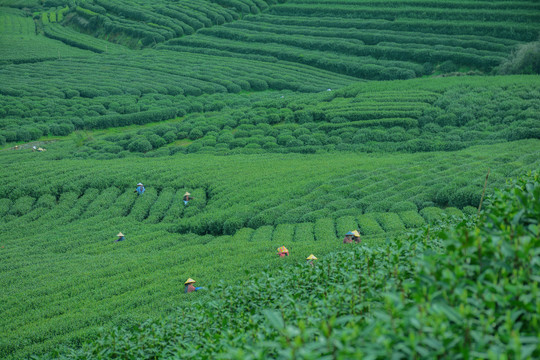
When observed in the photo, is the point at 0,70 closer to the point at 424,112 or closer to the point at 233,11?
the point at 233,11

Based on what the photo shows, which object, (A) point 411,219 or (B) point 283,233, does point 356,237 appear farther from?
(B) point 283,233

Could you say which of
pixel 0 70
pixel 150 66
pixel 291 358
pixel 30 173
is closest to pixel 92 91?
pixel 150 66

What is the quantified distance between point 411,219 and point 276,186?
785 centimetres

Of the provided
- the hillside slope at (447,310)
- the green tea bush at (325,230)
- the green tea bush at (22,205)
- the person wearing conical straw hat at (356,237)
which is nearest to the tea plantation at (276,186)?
the hillside slope at (447,310)

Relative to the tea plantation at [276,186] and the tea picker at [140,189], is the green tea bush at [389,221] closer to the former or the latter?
the tea plantation at [276,186]

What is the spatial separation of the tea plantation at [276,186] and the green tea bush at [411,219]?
110 millimetres

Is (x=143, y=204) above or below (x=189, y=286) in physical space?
below

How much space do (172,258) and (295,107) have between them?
23.1m

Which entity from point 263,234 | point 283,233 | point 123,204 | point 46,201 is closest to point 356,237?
point 283,233

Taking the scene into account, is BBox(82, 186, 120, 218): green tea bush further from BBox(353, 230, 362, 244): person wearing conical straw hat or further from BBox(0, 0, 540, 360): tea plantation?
BBox(353, 230, 362, 244): person wearing conical straw hat

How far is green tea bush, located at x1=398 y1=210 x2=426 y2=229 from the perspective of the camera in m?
17.1

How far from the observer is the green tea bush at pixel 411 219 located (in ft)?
56.1

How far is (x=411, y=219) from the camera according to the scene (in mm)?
17750

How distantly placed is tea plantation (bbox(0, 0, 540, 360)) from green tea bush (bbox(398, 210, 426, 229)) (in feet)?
0.36
